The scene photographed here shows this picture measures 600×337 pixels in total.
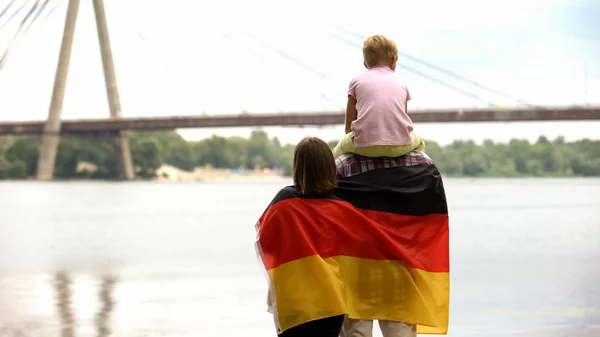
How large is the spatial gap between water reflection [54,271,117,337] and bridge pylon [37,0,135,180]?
31.9m

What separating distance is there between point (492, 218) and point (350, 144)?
52.5 ft

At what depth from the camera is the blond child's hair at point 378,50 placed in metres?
3.05

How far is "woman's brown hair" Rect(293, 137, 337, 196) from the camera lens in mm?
2846

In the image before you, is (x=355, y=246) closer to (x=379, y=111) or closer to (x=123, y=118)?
(x=379, y=111)

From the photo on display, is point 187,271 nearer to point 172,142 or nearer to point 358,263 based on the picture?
point 358,263

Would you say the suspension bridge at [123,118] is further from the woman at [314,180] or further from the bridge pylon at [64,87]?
the woman at [314,180]

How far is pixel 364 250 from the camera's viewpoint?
2945mm

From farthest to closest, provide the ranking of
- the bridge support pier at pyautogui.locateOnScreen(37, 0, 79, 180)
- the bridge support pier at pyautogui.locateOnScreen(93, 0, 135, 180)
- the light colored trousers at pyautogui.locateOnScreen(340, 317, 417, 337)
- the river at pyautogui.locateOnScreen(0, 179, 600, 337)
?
the bridge support pier at pyautogui.locateOnScreen(93, 0, 135, 180) < the bridge support pier at pyautogui.locateOnScreen(37, 0, 79, 180) < the river at pyautogui.locateOnScreen(0, 179, 600, 337) < the light colored trousers at pyautogui.locateOnScreen(340, 317, 417, 337)

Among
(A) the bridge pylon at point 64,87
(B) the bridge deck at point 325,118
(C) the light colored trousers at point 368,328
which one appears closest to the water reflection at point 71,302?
(C) the light colored trousers at point 368,328

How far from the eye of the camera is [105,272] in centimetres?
786

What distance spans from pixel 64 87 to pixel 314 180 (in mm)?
38177

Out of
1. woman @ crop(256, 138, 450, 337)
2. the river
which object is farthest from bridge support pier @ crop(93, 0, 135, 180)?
woman @ crop(256, 138, 450, 337)

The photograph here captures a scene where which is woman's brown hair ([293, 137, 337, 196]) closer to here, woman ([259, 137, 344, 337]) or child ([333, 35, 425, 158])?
woman ([259, 137, 344, 337])

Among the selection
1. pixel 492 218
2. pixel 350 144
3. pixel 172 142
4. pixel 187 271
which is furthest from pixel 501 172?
pixel 350 144
